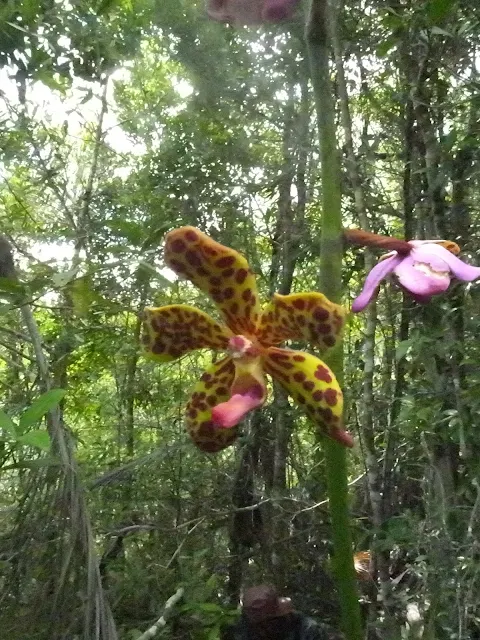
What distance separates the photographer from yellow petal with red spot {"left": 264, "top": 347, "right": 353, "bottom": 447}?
1.31 ft

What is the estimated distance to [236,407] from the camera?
387 mm

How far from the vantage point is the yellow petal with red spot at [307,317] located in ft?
1.29

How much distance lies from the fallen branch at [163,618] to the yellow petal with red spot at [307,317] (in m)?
0.69

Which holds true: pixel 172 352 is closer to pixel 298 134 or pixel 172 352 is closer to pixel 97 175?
pixel 298 134

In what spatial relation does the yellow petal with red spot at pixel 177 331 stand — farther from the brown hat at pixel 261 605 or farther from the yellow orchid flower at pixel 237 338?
the brown hat at pixel 261 605

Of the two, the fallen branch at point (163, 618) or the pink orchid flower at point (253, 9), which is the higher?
the pink orchid flower at point (253, 9)

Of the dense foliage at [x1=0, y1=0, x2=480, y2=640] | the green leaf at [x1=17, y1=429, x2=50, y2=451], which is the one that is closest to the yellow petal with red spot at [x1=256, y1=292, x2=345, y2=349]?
the green leaf at [x1=17, y1=429, x2=50, y2=451]

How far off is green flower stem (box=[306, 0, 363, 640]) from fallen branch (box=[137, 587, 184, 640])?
0.64 metres

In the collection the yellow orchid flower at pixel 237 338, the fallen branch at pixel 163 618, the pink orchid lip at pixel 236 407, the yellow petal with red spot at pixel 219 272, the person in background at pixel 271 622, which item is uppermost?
the yellow petal with red spot at pixel 219 272

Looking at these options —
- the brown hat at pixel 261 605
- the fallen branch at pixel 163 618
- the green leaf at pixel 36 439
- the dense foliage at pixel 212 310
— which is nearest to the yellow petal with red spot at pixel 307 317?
the green leaf at pixel 36 439

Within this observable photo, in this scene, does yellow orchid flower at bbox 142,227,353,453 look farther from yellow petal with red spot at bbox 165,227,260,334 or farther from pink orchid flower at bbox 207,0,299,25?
pink orchid flower at bbox 207,0,299,25

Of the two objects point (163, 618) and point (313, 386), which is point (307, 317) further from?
point (163, 618)

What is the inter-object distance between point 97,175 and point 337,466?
1187mm

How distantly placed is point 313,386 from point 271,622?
0.83 metres
